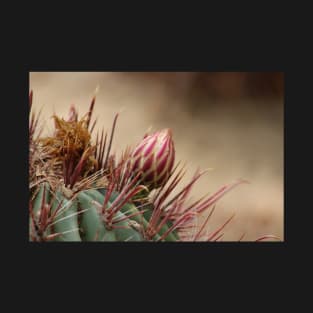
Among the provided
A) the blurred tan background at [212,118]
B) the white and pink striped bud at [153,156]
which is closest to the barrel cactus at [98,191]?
the white and pink striped bud at [153,156]

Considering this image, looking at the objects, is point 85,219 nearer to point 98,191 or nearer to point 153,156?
point 98,191

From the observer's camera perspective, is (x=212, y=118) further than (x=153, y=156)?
Yes

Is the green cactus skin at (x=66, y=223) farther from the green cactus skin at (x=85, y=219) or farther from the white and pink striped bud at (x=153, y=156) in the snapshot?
the white and pink striped bud at (x=153, y=156)

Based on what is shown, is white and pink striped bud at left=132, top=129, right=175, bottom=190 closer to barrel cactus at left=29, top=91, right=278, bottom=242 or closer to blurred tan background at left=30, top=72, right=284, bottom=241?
barrel cactus at left=29, top=91, right=278, bottom=242

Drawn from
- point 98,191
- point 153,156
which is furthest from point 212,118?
point 98,191

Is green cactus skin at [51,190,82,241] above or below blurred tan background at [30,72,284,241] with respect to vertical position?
below

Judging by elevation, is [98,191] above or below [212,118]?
below

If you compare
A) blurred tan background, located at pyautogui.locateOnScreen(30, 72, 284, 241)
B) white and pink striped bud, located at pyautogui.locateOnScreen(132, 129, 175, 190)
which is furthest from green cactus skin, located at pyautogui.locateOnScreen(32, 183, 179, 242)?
blurred tan background, located at pyautogui.locateOnScreen(30, 72, 284, 241)
